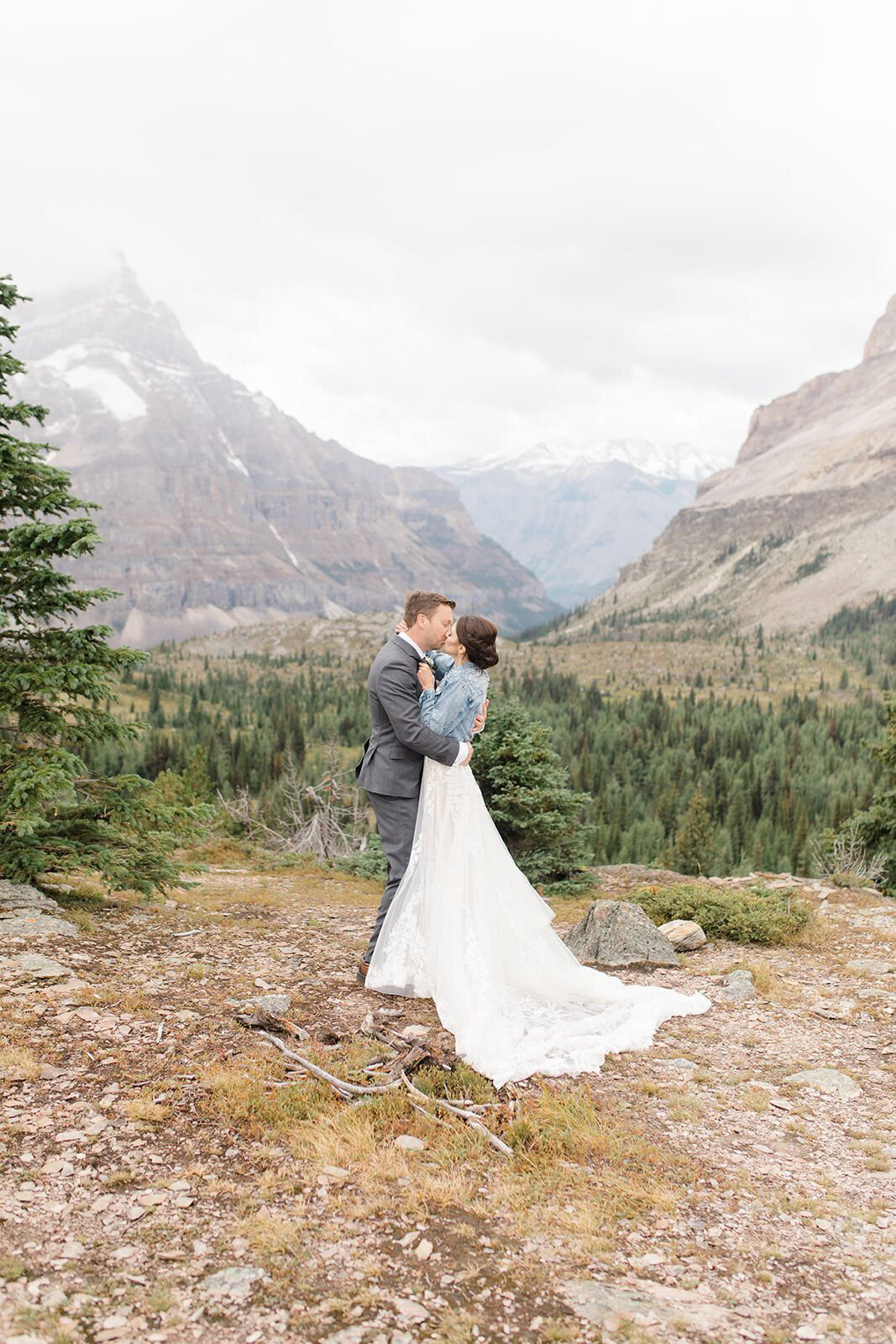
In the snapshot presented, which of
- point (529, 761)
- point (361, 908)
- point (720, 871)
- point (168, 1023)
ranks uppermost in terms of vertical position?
point (529, 761)

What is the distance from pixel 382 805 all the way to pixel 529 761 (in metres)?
13.4

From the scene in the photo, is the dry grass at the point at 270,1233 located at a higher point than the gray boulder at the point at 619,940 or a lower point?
higher

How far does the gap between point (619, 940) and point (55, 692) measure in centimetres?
934

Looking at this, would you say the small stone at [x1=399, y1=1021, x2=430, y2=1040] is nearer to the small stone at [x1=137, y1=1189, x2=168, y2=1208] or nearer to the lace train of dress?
the lace train of dress

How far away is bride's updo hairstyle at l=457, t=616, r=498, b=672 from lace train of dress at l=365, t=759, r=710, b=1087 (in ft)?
4.63

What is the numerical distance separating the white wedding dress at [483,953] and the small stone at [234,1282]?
3768 mm

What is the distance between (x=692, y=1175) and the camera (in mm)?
6484

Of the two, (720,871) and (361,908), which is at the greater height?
(361,908)

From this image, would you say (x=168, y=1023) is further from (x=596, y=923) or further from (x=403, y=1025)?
(x=596, y=923)

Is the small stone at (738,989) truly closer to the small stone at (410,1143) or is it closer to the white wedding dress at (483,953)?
the white wedding dress at (483,953)

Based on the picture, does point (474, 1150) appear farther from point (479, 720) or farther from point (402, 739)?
point (479, 720)

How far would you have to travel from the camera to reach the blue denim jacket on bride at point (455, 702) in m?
9.38

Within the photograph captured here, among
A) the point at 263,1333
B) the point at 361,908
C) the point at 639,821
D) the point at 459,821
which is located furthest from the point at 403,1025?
the point at 639,821

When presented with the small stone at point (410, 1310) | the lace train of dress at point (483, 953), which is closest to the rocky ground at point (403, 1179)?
the small stone at point (410, 1310)
